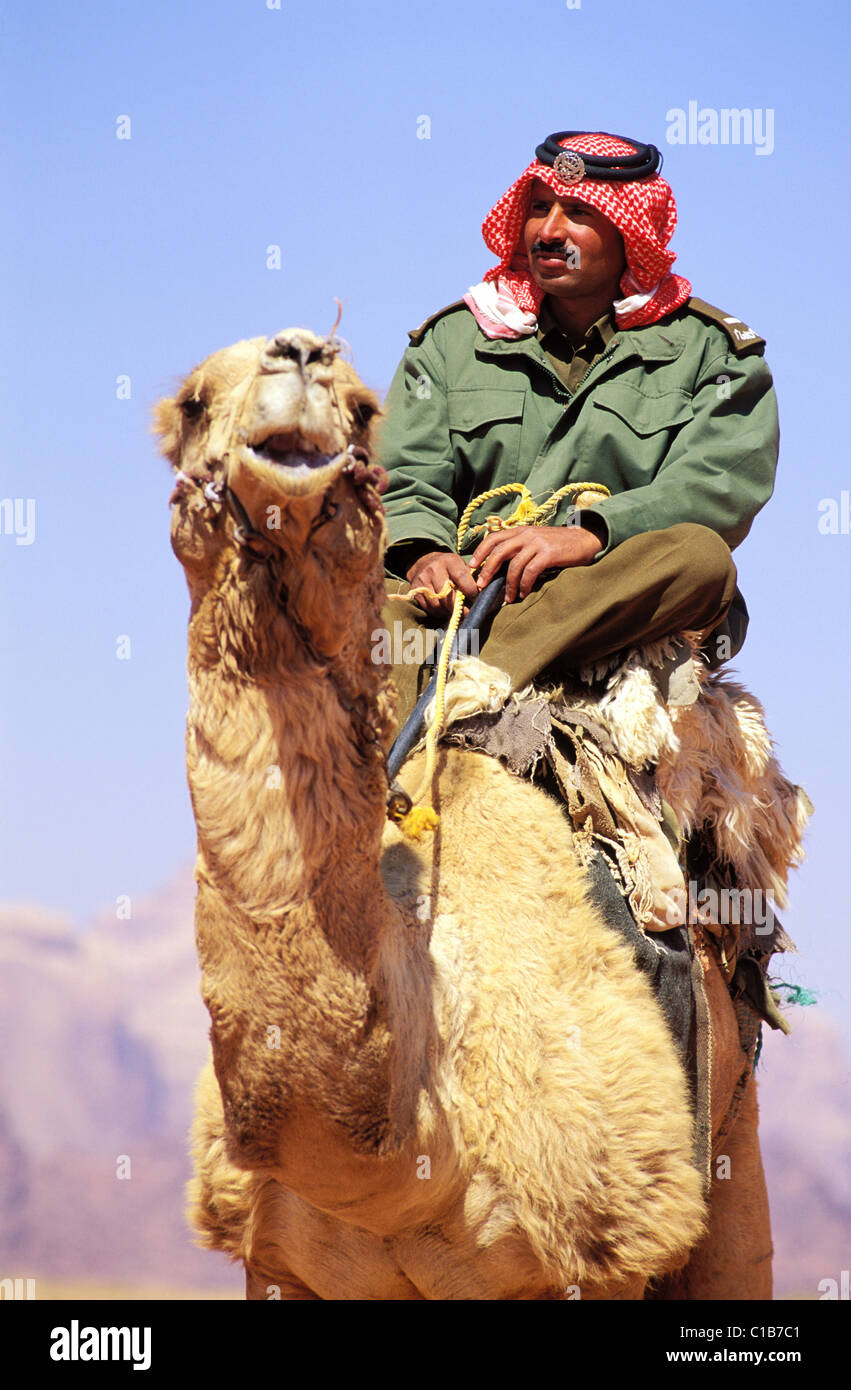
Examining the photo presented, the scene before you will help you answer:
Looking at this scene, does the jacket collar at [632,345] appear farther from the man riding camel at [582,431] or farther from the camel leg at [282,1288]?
the camel leg at [282,1288]

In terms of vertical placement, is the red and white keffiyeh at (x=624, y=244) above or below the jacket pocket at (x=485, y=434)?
above

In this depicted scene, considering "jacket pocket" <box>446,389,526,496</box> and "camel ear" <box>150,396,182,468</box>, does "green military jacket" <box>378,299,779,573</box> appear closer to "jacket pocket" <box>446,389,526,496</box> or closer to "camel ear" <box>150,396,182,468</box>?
"jacket pocket" <box>446,389,526,496</box>

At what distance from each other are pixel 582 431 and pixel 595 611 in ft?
2.66

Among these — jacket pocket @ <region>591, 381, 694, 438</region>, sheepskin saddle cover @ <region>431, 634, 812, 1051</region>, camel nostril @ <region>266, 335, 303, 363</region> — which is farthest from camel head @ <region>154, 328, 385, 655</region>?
jacket pocket @ <region>591, 381, 694, 438</region>

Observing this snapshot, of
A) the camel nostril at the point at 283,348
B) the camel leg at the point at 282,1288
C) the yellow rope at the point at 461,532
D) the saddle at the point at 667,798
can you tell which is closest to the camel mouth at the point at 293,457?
the camel nostril at the point at 283,348

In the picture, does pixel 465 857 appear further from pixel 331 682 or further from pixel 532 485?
pixel 532 485

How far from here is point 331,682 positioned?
3012 millimetres

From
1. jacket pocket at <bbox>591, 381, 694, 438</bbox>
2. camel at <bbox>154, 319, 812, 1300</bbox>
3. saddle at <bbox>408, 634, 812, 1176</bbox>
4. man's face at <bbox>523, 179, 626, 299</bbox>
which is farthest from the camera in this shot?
man's face at <bbox>523, 179, 626, 299</bbox>

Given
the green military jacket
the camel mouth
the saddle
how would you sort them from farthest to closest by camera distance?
the green military jacket
the saddle
the camel mouth

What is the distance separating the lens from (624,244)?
504 cm

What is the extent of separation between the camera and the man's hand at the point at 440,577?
443 centimetres

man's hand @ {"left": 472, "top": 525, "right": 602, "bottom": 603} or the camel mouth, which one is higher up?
man's hand @ {"left": 472, "top": 525, "right": 602, "bottom": 603}

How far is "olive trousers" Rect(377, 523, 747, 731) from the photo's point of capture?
14.1ft

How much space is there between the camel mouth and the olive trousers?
1.56 metres
